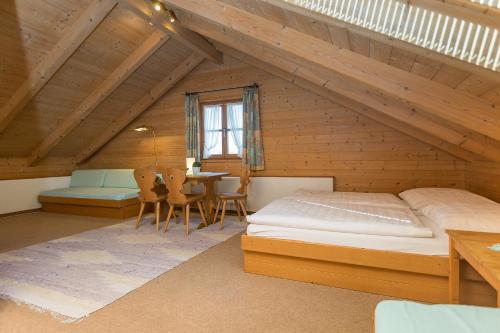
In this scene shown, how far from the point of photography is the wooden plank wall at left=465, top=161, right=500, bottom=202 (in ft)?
8.95

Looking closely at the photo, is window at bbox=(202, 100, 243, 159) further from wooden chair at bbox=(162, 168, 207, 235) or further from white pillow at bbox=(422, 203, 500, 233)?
white pillow at bbox=(422, 203, 500, 233)

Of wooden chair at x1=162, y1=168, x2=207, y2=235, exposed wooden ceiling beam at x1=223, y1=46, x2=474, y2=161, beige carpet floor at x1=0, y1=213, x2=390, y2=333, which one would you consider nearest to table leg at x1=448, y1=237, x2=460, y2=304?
beige carpet floor at x1=0, y1=213, x2=390, y2=333

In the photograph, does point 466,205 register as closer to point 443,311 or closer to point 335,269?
point 335,269

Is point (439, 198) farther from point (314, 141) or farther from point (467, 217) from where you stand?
point (314, 141)

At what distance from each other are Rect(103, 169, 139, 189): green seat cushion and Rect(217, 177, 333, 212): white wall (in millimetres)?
1808

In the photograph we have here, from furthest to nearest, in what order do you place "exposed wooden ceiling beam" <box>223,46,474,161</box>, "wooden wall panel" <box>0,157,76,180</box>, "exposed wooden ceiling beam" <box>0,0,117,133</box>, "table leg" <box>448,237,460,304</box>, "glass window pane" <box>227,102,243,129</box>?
"wooden wall panel" <box>0,157,76,180</box> → "glass window pane" <box>227,102,243,129</box> → "exposed wooden ceiling beam" <box>223,46,474,161</box> → "exposed wooden ceiling beam" <box>0,0,117,133</box> → "table leg" <box>448,237,460,304</box>

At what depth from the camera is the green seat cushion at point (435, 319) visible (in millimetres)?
910

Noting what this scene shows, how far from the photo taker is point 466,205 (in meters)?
2.29

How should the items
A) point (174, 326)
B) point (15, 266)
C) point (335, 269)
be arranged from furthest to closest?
1. point (15, 266)
2. point (335, 269)
3. point (174, 326)

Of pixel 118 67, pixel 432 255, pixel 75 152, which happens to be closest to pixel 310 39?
pixel 432 255

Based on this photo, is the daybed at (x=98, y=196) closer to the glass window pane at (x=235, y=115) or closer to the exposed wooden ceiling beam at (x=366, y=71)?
the glass window pane at (x=235, y=115)

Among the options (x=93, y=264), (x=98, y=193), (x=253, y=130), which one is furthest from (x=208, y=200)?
(x=98, y=193)

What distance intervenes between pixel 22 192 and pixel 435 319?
655cm

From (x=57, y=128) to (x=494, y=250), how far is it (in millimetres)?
5882
